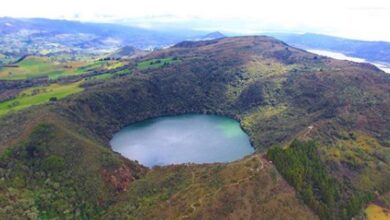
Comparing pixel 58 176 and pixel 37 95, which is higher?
pixel 58 176

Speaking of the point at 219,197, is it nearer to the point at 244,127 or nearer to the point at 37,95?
the point at 244,127

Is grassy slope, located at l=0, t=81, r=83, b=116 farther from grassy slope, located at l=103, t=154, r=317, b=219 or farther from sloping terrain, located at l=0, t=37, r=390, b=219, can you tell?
grassy slope, located at l=103, t=154, r=317, b=219

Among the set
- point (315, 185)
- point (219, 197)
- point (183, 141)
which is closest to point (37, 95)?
point (183, 141)

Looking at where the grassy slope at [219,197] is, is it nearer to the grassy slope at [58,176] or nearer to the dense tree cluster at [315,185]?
the dense tree cluster at [315,185]

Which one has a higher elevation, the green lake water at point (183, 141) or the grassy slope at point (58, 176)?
the grassy slope at point (58, 176)

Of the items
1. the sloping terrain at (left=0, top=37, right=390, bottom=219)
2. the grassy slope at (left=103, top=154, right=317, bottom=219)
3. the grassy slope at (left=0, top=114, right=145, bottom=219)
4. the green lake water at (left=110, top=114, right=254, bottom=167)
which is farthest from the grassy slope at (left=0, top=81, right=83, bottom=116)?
the grassy slope at (left=103, top=154, right=317, bottom=219)

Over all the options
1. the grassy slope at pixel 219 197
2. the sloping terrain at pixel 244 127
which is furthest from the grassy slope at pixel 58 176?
the grassy slope at pixel 219 197

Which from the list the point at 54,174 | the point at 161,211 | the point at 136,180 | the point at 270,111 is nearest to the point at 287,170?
the point at 161,211

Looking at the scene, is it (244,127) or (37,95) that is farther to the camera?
(37,95)

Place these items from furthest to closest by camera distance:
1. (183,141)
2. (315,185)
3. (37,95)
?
(37,95) < (183,141) < (315,185)
